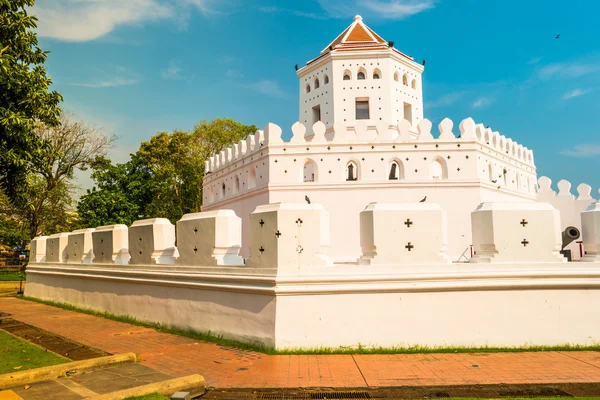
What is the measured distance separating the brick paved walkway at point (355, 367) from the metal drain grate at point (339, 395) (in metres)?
0.19

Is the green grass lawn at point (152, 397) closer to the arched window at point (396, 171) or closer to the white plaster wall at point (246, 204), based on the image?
the white plaster wall at point (246, 204)

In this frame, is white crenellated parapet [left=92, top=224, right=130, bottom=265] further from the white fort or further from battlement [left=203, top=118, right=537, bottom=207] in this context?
battlement [left=203, top=118, right=537, bottom=207]

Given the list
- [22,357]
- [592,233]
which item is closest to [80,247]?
[22,357]

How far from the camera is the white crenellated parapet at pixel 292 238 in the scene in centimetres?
675

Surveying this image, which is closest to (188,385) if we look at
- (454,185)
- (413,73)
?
(454,185)

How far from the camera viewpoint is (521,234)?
688 centimetres

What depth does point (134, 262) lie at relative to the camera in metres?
9.75

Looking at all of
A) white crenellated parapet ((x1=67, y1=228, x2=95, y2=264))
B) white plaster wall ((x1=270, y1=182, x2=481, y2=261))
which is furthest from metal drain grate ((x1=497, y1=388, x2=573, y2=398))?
white plaster wall ((x1=270, y1=182, x2=481, y2=261))

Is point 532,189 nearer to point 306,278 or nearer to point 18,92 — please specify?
point 306,278

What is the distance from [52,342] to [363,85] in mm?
18603

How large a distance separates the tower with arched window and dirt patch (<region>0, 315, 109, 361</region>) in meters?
16.0

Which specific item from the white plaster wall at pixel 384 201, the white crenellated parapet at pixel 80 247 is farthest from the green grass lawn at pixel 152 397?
the white plaster wall at pixel 384 201

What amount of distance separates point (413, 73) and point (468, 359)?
67.4 ft

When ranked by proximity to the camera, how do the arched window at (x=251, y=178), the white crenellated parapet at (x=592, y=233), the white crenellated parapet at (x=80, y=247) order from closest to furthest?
the white crenellated parapet at (x=592, y=233) → the white crenellated parapet at (x=80, y=247) → the arched window at (x=251, y=178)
